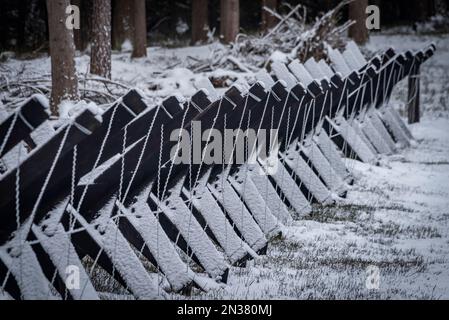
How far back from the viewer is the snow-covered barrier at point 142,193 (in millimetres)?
2869

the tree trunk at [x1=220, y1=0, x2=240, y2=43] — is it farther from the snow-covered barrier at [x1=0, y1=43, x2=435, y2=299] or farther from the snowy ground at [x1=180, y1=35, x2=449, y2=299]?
the snow-covered barrier at [x1=0, y1=43, x2=435, y2=299]

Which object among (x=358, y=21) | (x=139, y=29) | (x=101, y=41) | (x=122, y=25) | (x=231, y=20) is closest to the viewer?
(x=101, y=41)

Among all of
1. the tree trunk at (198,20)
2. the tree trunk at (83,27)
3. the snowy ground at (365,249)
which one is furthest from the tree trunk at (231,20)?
the snowy ground at (365,249)

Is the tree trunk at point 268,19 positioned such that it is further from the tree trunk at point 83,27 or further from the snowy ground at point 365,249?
the snowy ground at point 365,249

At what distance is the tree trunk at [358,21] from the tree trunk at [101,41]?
10687 millimetres

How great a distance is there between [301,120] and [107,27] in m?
6.86

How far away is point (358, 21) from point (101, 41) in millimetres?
11245

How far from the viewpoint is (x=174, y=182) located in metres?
3.92

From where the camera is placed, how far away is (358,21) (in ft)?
67.5

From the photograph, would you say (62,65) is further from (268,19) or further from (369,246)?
(268,19)

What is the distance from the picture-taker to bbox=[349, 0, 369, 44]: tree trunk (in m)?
20.0

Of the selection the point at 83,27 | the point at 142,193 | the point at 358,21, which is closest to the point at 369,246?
the point at 142,193
